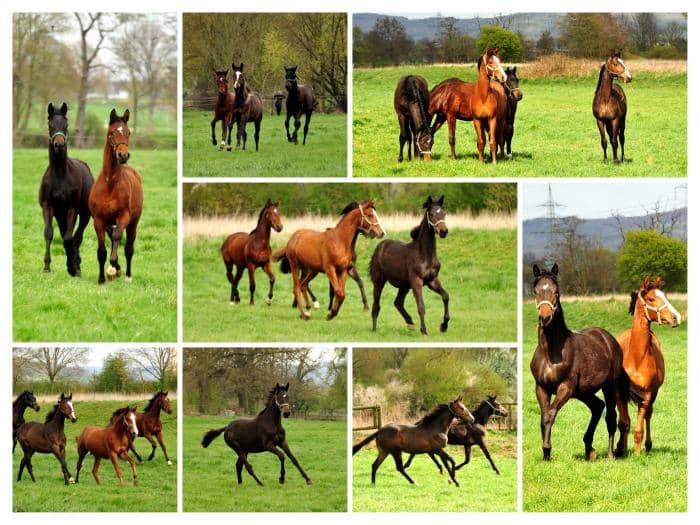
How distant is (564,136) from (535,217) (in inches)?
46.0

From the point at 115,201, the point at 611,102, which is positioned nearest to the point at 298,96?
the point at 115,201

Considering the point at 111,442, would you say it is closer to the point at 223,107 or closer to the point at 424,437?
the point at 424,437

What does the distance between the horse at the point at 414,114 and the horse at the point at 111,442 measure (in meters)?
4.23

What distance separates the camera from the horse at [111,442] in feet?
53.0

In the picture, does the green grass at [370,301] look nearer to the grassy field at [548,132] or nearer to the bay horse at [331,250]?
the bay horse at [331,250]

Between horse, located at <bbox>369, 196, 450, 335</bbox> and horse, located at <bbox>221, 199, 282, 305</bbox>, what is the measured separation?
124 centimetres

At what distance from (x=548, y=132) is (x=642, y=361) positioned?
2.84 metres

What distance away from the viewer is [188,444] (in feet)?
53.2

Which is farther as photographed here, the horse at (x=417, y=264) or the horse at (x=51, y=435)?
the horse at (x=51, y=435)

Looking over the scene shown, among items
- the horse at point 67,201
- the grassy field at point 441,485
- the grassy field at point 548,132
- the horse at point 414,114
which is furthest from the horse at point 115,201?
the grassy field at point 441,485

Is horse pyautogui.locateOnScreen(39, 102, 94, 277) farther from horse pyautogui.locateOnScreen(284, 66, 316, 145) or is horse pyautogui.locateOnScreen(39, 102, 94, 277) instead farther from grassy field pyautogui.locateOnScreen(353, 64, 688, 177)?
grassy field pyautogui.locateOnScreen(353, 64, 688, 177)

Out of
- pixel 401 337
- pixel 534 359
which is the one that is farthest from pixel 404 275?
pixel 534 359

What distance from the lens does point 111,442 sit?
1617cm

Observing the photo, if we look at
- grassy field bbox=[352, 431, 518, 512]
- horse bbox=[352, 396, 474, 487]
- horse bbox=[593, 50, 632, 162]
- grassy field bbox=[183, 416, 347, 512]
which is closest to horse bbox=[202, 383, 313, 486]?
grassy field bbox=[183, 416, 347, 512]
